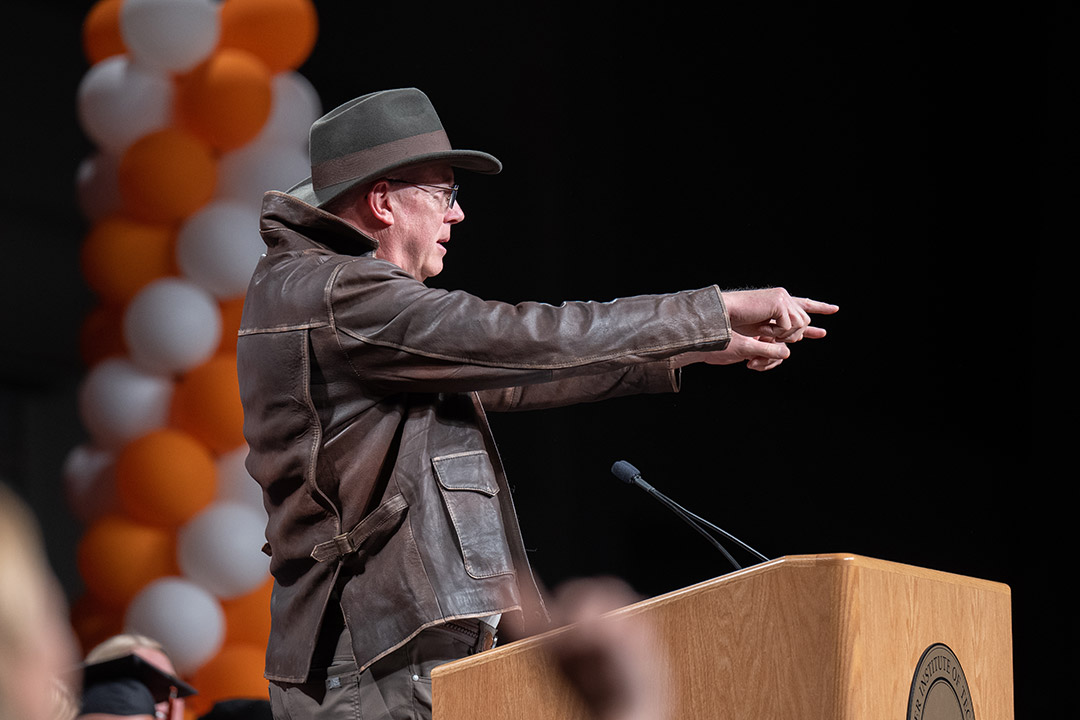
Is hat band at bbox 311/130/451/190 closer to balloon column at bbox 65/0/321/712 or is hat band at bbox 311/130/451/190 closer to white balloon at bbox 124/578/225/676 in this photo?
balloon column at bbox 65/0/321/712

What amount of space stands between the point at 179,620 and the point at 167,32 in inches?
61.8

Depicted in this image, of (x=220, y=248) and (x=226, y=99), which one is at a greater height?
(x=226, y=99)

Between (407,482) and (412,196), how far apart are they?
1.41ft

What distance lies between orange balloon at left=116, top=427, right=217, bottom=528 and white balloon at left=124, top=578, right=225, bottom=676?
0.19 m

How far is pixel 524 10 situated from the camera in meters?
4.48

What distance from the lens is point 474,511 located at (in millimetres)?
1541

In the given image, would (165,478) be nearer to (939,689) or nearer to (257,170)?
(257,170)

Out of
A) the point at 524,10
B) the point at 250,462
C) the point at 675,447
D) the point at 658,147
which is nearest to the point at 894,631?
the point at 250,462

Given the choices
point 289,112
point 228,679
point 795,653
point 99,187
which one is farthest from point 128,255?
point 795,653

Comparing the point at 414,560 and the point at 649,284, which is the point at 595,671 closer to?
the point at 414,560

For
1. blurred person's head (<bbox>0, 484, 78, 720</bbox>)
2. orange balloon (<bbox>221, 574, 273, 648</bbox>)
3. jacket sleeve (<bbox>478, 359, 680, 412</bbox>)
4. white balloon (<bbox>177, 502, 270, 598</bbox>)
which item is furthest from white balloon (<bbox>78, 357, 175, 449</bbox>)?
blurred person's head (<bbox>0, 484, 78, 720</bbox>)

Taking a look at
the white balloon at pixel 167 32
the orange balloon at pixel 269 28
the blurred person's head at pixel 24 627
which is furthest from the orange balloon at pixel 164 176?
the blurred person's head at pixel 24 627

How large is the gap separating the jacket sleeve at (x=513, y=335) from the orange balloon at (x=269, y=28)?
2.20m

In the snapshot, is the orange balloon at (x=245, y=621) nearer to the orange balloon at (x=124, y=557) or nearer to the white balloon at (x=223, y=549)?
the white balloon at (x=223, y=549)
